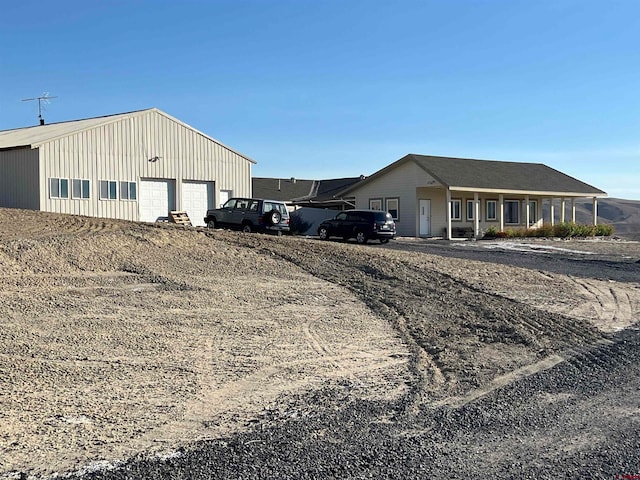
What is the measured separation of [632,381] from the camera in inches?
310

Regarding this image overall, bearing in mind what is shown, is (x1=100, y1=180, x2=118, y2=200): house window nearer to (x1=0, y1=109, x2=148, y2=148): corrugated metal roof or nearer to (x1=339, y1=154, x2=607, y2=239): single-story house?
(x1=0, y1=109, x2=148, y2=148): corrugated metal roof

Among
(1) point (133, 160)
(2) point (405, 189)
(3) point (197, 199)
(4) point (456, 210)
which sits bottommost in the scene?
(4) point (456, 210)

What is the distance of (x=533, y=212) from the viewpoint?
44.3 metres

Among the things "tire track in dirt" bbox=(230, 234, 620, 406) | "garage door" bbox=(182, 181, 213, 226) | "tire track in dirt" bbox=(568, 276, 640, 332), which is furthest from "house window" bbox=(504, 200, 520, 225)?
"tire track in dirt" bbox=(230, 234, 620, 406)

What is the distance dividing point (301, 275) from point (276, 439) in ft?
29.8

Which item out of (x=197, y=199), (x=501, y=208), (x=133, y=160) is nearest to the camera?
(x=133, y=160)

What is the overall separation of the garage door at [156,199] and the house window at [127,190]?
402mm

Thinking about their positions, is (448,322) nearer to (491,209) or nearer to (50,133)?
(50,133)

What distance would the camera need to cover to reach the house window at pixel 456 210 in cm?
3959

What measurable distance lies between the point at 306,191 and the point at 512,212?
53.0ft

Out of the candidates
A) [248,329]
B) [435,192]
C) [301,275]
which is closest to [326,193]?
[435,192]

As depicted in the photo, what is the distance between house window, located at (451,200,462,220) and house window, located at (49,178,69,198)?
21090 millimetres

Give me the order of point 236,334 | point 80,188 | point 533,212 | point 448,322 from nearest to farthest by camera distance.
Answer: point 236,334, point 448,322, point 80,188, point 533,212

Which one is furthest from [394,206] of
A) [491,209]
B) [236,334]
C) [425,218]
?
[236,334]
